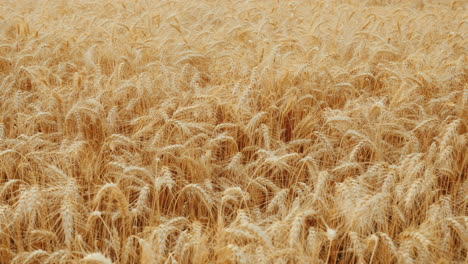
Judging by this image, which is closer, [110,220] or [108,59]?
[110,220]

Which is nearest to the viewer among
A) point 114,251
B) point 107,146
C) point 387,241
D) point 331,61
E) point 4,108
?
point 387,241

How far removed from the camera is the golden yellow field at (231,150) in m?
1.68

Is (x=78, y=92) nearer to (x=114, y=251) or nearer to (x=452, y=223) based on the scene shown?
(x=114, y=251)

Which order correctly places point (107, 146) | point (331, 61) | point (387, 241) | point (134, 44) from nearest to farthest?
point (387, 241), point (107, 146), point (331, 61), point (134, 44)

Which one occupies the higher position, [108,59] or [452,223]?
[108,59]

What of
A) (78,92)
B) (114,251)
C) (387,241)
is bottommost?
(114,251)

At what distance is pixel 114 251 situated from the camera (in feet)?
6.10

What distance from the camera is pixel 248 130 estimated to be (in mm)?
2432

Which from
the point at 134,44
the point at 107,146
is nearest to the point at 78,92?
the point at 107,146

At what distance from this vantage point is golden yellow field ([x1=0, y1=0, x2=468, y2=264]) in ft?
5.51

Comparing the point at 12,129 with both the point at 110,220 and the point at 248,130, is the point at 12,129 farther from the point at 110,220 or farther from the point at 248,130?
the point at 248,130

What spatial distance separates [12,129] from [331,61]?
2438mm

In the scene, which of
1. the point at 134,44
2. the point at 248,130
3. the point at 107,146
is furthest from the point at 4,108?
the point at 248,130

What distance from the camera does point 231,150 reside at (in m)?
2.42
